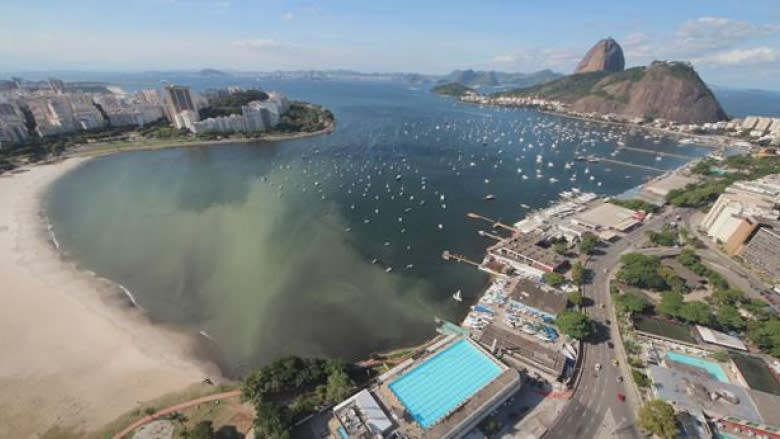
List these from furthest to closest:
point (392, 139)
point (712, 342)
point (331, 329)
A: point (392, 139), point (331, 329), point (712, 342)

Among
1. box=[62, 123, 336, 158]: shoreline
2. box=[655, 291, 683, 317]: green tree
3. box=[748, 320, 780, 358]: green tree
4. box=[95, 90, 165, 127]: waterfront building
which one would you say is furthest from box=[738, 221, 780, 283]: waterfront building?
box=[95, 90, 165, 127]: waterfront building

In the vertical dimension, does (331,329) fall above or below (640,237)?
below

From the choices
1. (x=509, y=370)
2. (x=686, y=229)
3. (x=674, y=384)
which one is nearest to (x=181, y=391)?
(x=509, y=370)

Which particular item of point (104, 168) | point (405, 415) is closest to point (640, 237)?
point (405, 415)

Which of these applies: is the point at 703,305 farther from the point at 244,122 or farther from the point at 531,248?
the point at 244,122

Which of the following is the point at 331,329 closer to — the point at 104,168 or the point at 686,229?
the point at 686,229

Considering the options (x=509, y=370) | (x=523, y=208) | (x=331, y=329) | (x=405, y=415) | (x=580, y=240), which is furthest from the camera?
(x=523, y=208)

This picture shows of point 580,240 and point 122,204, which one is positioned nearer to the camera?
point 580,240

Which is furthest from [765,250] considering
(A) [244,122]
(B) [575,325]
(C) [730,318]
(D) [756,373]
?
(A) [244,122]
